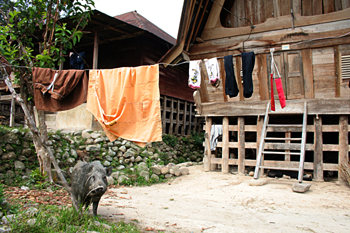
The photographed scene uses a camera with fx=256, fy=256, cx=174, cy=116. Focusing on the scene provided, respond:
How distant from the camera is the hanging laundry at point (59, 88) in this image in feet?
19.2

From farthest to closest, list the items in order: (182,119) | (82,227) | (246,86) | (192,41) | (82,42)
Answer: (182,119)
(82,42)
(192,41)
(246,86)
(82,227)

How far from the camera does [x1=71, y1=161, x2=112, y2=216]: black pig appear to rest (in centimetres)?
385

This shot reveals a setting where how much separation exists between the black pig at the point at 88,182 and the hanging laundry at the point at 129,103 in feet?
4.62

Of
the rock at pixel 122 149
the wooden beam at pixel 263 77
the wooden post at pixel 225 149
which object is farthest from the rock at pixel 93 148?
the wooden beam at pixel 263 77

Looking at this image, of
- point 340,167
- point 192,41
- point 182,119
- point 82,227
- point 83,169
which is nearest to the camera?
point 82,227

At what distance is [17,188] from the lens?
19.9 feet

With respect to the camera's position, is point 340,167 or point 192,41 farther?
point 192,41

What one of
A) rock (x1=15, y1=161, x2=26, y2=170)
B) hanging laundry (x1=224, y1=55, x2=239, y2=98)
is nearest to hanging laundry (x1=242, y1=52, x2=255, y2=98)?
hanging laundry (x1=224, y1=55, x2=239, y2=98)

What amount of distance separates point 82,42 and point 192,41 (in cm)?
604

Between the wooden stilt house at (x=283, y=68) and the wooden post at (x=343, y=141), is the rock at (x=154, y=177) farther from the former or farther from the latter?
the wooden post at (x=343, y=141)

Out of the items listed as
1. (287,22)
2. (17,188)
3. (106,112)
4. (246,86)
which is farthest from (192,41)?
(17,188)

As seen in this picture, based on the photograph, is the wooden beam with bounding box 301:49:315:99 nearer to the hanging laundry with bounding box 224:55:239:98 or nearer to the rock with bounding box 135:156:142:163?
the hanging laundry with bounding box 224:55:239:98

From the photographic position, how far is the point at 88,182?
3.98 m

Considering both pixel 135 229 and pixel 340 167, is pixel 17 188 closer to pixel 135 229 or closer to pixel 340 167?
pixel 135 229
